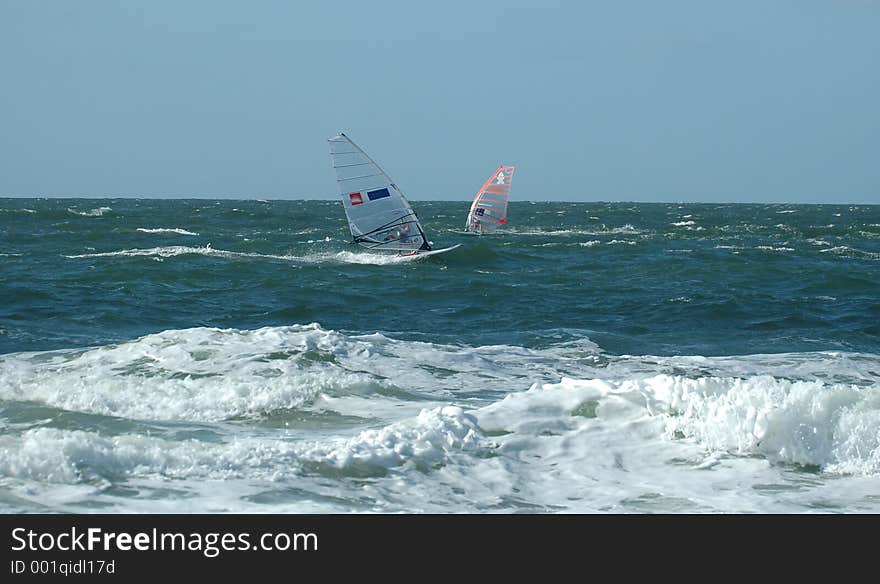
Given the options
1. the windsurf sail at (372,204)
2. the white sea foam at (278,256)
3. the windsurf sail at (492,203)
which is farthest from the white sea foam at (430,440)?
the windsurf sail at (492,203)

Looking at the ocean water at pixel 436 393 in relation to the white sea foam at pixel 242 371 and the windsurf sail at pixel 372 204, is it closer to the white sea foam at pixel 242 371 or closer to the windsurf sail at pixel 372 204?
the white sea foam at pixel 242 371

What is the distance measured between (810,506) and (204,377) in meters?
6.27

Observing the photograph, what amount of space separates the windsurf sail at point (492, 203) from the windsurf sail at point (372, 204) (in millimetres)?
12244

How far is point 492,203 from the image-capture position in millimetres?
41688

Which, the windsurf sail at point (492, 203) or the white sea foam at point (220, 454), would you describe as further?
the windsurf sail at point (492, 203)

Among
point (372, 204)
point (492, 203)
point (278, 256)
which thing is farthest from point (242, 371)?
point (492, 203)

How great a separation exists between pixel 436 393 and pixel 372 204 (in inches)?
653

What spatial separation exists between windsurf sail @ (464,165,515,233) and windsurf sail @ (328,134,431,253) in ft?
40.2

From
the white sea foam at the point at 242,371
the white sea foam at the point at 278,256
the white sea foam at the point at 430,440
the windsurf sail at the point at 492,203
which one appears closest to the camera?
the white sea foam at the point at 430,440

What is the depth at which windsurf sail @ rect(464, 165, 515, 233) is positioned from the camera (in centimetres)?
3912

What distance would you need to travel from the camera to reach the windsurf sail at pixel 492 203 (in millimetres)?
39125

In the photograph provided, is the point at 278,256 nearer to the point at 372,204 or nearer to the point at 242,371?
the point at 372,204

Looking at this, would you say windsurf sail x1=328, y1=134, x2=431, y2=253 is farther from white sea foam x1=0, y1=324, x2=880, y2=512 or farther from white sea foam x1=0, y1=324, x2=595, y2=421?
white sea foam x1=0, y1=324, x2=880, y2=512

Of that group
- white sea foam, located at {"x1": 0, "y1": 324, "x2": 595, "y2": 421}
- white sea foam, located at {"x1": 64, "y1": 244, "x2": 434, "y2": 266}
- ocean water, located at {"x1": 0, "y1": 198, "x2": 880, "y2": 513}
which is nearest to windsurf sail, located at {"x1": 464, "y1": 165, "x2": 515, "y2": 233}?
white sea foam, located at {"x1": 64, "y1": 244, "x2": 434, "y2": 266}
